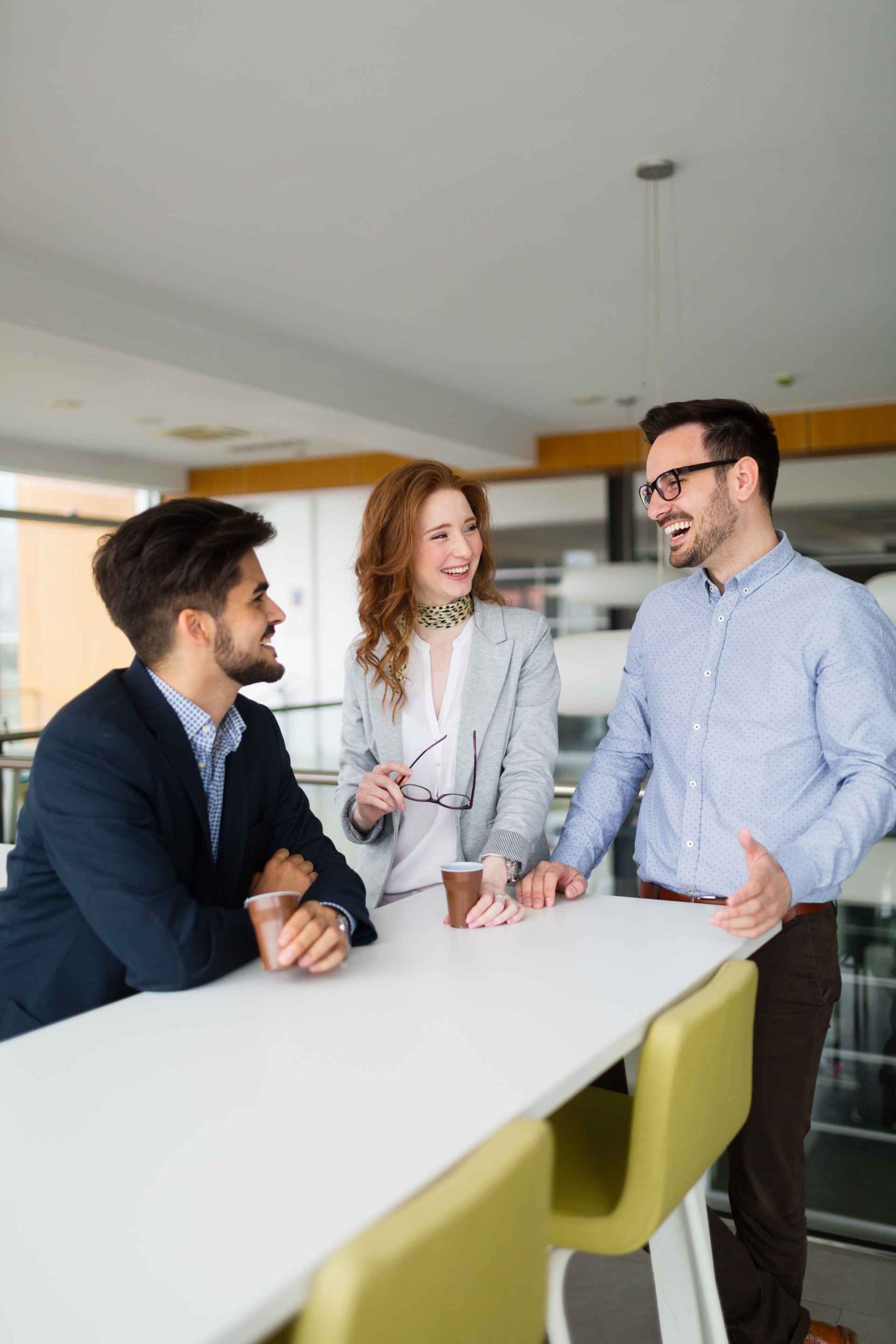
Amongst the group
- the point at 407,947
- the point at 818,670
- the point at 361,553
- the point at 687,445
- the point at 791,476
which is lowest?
the point at 407,947

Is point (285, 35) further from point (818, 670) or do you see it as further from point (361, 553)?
point (818, 670)

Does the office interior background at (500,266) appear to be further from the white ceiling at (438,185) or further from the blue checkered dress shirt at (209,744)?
the blue checkered dress shirt at (209,744)

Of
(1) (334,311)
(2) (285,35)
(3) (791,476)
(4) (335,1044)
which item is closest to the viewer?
(4) (335,1044)

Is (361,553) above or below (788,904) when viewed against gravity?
above

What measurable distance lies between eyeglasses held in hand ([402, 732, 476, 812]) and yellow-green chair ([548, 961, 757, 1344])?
1.67 ft

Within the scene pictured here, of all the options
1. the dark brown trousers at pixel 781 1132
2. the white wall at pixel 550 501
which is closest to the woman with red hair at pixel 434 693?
the dark brown trousers at pixel 781 1132

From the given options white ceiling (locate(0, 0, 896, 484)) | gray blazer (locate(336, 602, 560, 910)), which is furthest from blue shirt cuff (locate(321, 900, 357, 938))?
white ceiling (locate(0, 0, 896, 484))

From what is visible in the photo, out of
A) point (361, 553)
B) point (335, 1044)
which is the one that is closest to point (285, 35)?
point (361, 553)

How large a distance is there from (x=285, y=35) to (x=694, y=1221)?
9.14 feet

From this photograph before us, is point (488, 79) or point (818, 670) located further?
point (488, 79)

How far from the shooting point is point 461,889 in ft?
5.20

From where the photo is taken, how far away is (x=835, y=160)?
3.71m

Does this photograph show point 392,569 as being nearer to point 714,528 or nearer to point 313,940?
point 714,528

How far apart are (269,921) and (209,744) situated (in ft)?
1.14
